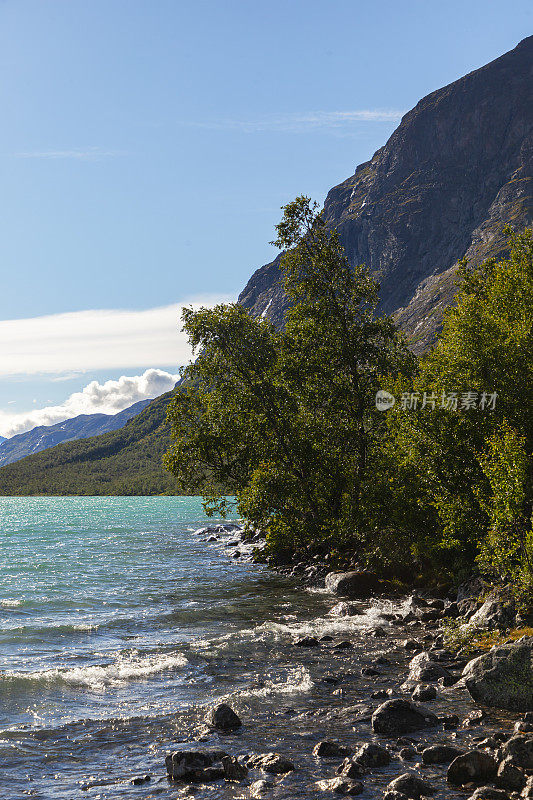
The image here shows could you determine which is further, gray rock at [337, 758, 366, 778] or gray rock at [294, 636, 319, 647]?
gray rock at [294, 636, 319, 647]

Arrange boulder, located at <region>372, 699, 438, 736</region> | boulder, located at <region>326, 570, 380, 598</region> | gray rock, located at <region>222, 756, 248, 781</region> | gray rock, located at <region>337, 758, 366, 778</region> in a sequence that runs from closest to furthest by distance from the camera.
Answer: gray rock, located at <region>337, 758, 366, 778</region> < gray rock, located at <region>222, 756, 248, 781</region> < boulder, located at <region>372, 699, 438, 736</region> < boulder, located at <region>326, 570, 380, 598</region>

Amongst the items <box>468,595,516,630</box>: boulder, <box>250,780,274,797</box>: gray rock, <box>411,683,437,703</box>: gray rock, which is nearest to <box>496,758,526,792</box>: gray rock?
<box>250,780,274,797</box>: gray rock

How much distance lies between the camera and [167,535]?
72.6m

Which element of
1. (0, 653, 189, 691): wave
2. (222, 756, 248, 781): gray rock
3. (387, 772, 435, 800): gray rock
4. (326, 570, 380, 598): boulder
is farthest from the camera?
(326, 570, 380, 598): boulder

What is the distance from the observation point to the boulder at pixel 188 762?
10.5 m

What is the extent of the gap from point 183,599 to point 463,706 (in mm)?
18328

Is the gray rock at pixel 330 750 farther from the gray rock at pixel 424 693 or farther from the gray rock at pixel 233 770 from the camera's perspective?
the gray rock at pixel 424 693

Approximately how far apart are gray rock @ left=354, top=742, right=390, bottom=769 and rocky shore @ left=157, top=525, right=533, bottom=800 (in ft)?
0.06

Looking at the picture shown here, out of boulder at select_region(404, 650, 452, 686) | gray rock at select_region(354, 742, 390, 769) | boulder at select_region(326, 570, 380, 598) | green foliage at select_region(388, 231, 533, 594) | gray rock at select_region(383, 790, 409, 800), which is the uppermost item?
green foliage at select_region(388, 231, 533, 594)

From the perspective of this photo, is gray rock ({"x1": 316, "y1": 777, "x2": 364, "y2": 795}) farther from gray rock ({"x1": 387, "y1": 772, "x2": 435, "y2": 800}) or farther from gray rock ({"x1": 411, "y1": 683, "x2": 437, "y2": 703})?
gray rock ({"x1": 411, "y1": 683, "x2": 437, "y2": 703})

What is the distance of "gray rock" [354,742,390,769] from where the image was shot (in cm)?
1061

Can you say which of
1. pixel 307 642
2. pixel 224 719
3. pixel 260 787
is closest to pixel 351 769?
pixel 260 787

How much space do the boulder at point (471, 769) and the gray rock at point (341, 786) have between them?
154 cm

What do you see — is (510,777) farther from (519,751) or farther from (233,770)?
(233,770)
